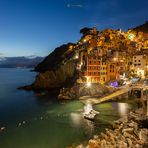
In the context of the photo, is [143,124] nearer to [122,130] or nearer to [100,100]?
[122,130]

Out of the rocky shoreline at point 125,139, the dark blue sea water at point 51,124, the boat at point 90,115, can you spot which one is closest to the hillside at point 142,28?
the dark blue sea water at point 51,124

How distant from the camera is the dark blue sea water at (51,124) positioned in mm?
28750

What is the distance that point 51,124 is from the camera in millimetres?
35250

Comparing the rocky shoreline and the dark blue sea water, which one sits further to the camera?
the dark blue sea water

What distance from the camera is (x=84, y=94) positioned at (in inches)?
2159

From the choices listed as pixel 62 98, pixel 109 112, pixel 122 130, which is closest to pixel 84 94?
pixel 62 98

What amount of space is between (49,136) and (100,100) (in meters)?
20.0

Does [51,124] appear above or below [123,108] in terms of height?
below

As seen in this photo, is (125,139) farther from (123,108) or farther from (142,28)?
(142,28)

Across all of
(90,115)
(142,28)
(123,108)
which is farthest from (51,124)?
(142,28)

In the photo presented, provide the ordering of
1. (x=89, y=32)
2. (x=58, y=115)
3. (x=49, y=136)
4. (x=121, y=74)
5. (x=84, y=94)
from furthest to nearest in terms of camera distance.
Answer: (x=89, y=32), (x=121, y=74), (x=84, y=94), (x=58, y=115), (x=49, y=136)

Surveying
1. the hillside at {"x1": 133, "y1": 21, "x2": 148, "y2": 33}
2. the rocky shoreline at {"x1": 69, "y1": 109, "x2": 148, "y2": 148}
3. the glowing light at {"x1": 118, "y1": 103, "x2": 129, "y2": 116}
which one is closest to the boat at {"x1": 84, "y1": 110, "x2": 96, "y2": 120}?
the glowing light at {"x1": 118, "y1": 103, "x2": 129, "y2": 116}

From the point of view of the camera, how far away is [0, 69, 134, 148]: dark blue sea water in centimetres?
2875

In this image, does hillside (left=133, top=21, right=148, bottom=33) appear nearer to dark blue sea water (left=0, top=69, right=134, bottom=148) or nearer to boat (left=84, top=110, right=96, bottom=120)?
dark blue sea water (left=0, top=69, right=134, bottom=148)
